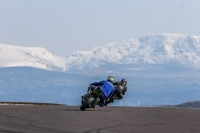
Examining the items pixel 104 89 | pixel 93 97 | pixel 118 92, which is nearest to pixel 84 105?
pixel 93 97

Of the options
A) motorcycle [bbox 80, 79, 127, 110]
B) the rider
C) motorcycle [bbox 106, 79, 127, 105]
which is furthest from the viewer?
motorcycle [bbox 106, 79, 127, 105]

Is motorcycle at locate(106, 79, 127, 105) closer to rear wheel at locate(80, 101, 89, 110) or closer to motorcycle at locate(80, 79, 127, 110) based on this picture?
motorcycle at locate(80, 79, 127, 110)

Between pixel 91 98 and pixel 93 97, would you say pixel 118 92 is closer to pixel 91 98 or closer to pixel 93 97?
pixel 93 97

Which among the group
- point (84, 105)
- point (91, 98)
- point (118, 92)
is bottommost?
point (84, 105)

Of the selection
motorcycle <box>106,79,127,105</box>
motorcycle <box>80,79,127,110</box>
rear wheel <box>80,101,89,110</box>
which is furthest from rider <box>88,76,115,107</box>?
rear wheel <box>80,101,89,110</box>

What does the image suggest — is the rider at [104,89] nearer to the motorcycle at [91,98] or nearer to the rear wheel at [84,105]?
the motorcycle at [91,98]

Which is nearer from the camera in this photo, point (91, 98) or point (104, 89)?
point (91, 98)

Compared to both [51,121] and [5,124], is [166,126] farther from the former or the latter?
[5,124]

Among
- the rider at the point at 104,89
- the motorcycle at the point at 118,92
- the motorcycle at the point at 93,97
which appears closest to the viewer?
the motorcycle at the point at 93,97

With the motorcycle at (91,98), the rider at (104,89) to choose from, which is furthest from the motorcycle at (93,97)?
the rider at (104,89)

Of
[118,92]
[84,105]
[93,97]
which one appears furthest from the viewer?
[118,92]

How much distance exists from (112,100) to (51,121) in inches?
540

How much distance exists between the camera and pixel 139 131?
22.1 metres

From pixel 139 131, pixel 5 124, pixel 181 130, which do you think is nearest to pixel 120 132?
pixel 139 131
